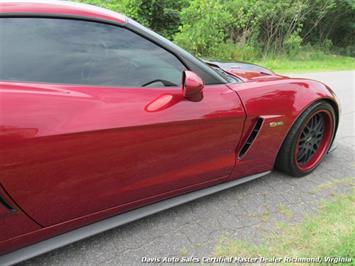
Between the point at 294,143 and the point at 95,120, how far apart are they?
1695mm

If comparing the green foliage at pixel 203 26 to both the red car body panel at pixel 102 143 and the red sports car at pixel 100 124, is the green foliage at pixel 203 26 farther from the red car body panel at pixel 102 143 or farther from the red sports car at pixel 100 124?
the red car body panel at pixel 102 143

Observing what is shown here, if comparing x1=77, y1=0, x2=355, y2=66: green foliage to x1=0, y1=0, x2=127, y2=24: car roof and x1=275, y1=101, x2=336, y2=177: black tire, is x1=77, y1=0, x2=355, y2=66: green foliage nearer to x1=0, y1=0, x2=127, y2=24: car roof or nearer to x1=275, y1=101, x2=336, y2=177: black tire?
x1=275, y1=101, x2=336, y2=177: black tire

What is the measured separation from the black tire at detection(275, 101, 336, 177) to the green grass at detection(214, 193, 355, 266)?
19.7 inches

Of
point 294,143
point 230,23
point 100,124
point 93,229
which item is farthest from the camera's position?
point 230,23

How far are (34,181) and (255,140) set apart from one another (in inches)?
57.6

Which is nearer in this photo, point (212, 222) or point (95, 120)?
point (95, 120)

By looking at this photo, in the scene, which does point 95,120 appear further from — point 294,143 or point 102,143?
point 294,143

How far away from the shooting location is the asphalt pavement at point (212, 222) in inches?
72.9

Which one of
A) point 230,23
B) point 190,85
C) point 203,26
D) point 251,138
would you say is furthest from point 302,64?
point 190,85

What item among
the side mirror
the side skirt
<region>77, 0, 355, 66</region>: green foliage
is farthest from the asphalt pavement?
<region>77, 0, 355, 66</region>: green foliage

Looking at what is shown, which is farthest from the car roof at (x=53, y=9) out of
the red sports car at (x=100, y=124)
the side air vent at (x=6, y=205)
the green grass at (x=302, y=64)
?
the green grass at (x=302, y=64)

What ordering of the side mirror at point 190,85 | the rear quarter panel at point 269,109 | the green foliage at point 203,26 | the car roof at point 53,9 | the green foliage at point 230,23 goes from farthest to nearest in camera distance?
the green foliage at point 230,23
the green foliage at point 203,26
the rear quarter panel at point 269,109
the side mirror at point 190,85
the car roof at point 53,9

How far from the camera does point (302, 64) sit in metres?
12.0

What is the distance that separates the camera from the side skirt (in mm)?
1546
